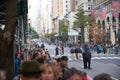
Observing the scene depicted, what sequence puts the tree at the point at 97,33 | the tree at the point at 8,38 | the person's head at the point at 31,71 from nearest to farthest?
the person's head at the point at 31,71 < the tree at the point at 8,38 < the tree at the point at 97,33

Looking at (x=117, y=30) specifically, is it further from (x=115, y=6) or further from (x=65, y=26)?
(x=65, y=26)

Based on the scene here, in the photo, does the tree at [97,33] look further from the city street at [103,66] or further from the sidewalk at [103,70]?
the sidewalk at [103,70]

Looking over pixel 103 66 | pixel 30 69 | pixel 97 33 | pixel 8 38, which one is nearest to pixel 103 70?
pixel 103 66

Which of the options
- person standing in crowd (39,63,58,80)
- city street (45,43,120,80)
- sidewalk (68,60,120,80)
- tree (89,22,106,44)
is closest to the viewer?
person standing in crowd (39,63,58,80)

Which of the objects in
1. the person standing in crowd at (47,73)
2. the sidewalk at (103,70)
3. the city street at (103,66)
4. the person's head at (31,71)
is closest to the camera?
the person's head at (31,71)

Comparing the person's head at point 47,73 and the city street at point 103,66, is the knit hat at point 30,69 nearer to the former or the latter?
the person's head at point 47,73

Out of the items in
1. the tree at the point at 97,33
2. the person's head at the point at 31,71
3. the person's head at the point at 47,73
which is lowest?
the person's head at the point at 47,73

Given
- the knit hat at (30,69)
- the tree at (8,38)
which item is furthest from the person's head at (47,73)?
the tree at (8,38)

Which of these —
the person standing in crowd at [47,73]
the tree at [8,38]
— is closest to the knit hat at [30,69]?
the person standing in crowd at [47,73]

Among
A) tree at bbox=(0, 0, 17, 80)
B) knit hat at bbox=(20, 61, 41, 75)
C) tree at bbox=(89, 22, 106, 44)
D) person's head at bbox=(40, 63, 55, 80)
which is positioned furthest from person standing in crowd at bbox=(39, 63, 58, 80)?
tree at bbox=(89, 22, 106, 44)

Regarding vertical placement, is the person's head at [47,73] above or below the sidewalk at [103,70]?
above

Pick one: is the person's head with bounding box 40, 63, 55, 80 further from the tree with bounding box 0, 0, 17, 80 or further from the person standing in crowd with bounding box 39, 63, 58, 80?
the tree with bounding box 0, 0, 17, 80

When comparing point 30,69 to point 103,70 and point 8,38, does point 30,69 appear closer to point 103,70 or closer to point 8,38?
point 8,38

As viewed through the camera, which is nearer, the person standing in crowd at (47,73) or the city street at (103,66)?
the person standing in crowd at (47,73)
